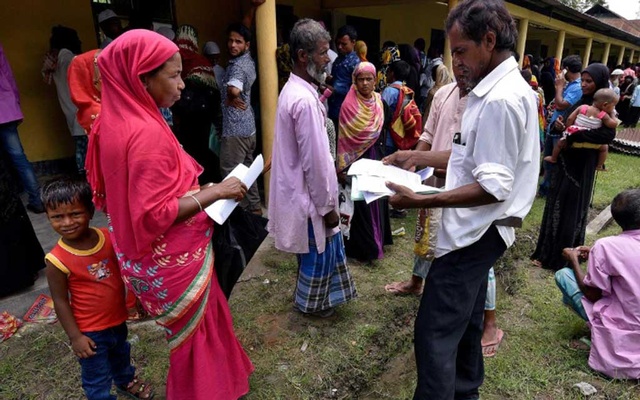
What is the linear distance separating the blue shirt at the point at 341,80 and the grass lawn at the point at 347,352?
186 cm

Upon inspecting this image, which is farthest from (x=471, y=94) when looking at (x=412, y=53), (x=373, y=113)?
(x=412, y=53)

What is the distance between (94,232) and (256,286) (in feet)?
5.42

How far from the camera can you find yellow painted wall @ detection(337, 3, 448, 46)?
9.05 m

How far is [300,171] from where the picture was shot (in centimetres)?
243

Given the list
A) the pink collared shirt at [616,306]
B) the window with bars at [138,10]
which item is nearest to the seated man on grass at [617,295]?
the pink collared shirt at [616,306]

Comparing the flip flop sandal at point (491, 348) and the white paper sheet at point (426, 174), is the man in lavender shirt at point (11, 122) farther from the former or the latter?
the flip flop sandal at point (491, 348)

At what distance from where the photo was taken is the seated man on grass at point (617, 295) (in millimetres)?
2324

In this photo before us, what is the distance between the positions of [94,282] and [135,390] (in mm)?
733

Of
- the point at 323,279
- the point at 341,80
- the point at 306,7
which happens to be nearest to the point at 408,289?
the point at 323,279

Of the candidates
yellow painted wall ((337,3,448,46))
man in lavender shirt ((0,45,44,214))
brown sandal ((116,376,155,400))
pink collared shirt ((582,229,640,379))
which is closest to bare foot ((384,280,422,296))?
pink collared shirt ((582,229,640,379))

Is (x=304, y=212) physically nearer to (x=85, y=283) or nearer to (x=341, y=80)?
(x=85, y=283)

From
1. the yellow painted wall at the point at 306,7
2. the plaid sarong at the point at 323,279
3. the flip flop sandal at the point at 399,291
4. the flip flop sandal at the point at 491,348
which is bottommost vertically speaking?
the flip flop sandal at the point at 491,348

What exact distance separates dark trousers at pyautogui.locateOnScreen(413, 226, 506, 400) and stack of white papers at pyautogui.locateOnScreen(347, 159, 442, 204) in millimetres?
323

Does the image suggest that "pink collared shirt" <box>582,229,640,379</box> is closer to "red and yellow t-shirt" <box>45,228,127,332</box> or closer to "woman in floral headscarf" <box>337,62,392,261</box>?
"woman in floral headscarf" <box>337,62,392,261</box>
